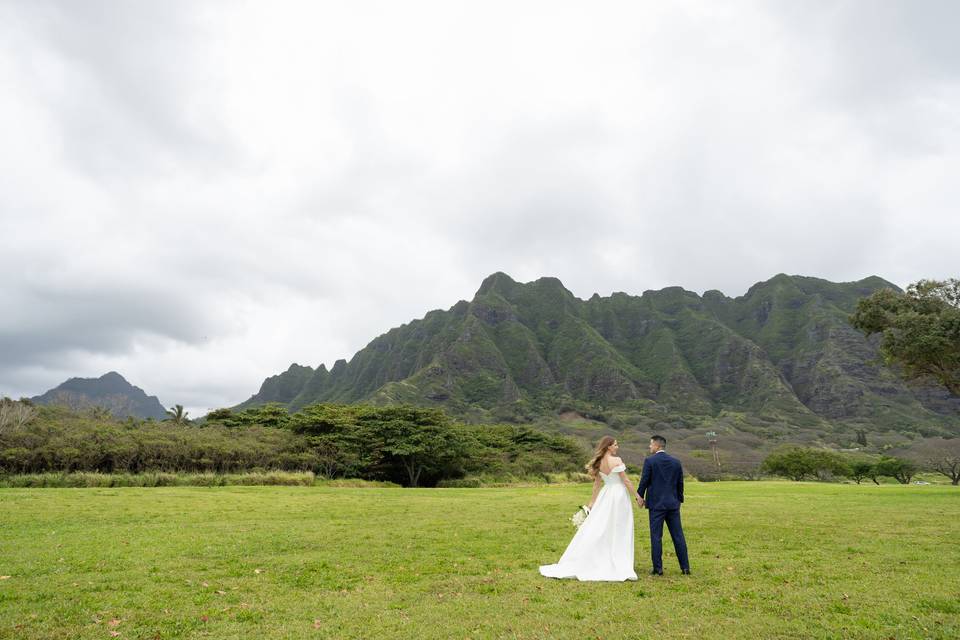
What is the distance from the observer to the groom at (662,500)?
902 cm

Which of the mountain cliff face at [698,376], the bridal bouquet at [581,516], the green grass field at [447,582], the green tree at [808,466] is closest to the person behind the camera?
the green grass field at [447,582]

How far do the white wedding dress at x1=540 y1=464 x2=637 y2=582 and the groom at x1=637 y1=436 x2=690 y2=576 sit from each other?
1.30 feet

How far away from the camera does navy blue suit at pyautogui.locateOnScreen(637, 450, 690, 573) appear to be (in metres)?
9.05

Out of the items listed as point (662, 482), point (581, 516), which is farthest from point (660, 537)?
point (581, 516)

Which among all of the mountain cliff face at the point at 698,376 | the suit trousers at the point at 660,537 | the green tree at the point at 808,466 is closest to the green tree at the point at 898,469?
the green tree at the point at 808,466

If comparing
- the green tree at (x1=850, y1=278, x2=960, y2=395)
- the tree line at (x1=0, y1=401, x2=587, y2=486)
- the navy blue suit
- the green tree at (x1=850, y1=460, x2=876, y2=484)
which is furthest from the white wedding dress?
the green tree at (x1=850, y1=460, x2=876, y2=484)

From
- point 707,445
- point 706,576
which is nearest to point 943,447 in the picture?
point 707,445

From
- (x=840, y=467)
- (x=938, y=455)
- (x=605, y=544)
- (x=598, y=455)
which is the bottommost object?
(x=840, y=467)

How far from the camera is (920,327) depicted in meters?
25.6

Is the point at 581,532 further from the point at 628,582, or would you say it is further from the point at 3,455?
the point at 3,455

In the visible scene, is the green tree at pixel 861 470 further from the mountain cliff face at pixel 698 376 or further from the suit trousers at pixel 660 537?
the suit trousers at pixel 660 537

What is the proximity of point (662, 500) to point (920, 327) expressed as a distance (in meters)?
25.0

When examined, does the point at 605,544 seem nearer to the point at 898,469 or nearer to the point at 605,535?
the point at 605,535

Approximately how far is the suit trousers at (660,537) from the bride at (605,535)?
1.30 feet
